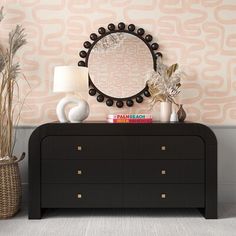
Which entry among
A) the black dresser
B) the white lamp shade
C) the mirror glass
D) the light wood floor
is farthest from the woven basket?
the mirror glass

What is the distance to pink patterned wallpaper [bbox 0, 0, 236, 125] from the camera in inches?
143

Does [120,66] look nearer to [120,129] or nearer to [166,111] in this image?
[166,111]

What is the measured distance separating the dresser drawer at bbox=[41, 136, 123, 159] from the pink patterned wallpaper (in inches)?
22.4

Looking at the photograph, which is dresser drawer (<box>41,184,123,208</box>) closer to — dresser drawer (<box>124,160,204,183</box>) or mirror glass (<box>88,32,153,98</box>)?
dresser drawer (<box>124,160,204,183</box>)

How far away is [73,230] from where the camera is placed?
9.39ft

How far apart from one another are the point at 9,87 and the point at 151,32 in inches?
56.1

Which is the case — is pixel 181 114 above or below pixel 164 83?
below

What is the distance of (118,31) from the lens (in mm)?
3627

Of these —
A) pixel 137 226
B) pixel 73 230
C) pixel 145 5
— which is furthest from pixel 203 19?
pixel 73 230

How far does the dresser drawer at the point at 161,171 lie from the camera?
3139mm

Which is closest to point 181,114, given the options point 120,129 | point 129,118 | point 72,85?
point 129,118

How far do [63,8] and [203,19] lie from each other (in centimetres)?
135

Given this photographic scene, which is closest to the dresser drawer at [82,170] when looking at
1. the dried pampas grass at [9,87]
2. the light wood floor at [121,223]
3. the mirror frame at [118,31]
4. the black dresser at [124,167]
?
the black dresser at [124,167]

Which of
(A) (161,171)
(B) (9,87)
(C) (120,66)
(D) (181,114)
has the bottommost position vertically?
(A) (161,171)
